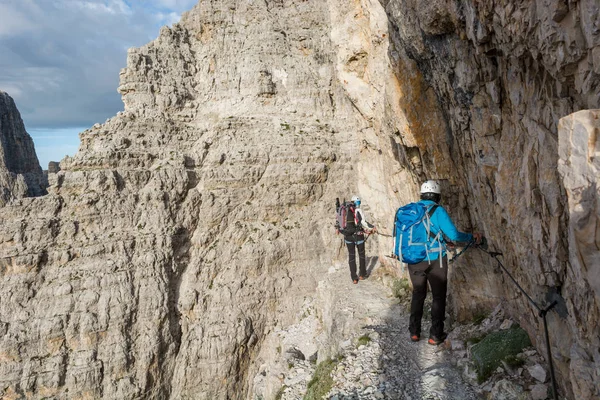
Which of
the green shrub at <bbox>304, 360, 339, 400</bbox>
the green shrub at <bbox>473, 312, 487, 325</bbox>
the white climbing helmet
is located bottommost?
the green shrub at <bbox>304, 360, 339, 400</bbox>

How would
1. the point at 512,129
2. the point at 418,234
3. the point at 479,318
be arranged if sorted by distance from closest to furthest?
the point at 512,129
the point at 418,234
the point at 479,318

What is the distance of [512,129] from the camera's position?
17.8 ft

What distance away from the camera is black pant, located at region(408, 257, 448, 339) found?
689 centimetres

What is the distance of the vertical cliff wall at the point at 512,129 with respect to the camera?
140 inches

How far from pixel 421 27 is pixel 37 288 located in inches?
Answer: 897

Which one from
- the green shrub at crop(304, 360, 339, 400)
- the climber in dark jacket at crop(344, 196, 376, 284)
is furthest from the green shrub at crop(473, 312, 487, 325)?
the climber in dark jacket at crop(344, 196, 376, 284)

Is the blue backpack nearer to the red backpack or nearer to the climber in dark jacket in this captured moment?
the climber in dark jacket

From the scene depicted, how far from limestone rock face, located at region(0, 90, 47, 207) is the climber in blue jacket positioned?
5373cm

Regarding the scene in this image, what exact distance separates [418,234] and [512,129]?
232 cm

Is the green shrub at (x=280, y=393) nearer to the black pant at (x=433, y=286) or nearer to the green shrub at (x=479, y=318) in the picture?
the black pant at (x=433, y=286)

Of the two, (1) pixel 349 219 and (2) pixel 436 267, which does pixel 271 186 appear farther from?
(2) pixel 436 267

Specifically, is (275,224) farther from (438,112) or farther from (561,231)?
(561,231)

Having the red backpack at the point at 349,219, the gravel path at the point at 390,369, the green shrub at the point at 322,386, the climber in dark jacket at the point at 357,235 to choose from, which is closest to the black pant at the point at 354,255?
the climber in dark jacket at the point at 357,235

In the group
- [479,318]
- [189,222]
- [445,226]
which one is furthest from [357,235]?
[189,222]
